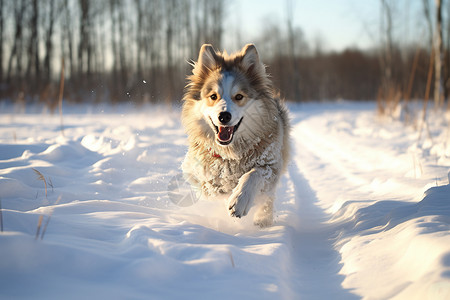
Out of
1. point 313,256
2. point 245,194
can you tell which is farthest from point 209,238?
point 313,256

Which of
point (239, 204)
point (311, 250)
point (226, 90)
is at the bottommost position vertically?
point (311, 250)

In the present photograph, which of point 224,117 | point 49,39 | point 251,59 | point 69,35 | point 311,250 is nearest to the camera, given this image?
point 311,250

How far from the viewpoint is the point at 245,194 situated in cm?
271

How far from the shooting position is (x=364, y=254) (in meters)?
2.15

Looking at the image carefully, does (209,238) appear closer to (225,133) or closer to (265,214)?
(265,214)

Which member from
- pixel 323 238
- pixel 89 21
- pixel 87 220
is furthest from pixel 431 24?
pixel 89 21

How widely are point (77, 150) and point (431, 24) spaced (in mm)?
20274

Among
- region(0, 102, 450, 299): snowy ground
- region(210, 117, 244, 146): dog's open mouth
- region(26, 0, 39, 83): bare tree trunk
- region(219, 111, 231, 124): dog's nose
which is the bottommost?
region(0, 102, 450, 299): snowy ground

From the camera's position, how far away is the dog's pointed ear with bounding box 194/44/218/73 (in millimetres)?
3646

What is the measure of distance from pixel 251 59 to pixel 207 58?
51 cm

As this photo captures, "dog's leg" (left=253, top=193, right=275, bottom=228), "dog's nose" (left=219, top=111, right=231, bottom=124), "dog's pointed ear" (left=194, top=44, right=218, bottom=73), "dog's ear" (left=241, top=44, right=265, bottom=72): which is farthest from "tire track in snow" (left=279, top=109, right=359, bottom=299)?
"dog's pointed ear" (left=194, top=44, right=218, bottom=73)

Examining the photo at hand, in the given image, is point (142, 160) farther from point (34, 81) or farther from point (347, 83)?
point (347, 83)

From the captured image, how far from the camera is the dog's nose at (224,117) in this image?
3.07 meters

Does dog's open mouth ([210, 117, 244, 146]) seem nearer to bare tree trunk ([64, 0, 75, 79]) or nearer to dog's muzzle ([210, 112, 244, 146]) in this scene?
dog's muzzle ([210, 112, 244, 146])
